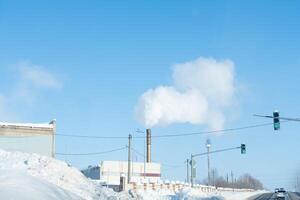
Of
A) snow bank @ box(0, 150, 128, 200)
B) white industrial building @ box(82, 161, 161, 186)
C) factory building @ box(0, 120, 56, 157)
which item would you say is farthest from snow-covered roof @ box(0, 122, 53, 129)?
white industrial building @ box(82, 161, 161, 186)

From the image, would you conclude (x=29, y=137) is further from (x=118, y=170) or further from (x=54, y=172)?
(x=118, y=170)

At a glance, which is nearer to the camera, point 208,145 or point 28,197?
point 28,197

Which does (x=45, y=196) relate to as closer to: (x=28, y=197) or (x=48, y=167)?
(x=28, y=197)

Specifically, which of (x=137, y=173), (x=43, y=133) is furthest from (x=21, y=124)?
(x=137, y=173)

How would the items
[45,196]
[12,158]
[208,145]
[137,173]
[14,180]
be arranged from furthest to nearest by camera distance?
[137,173]
[208,145]
[12,158]
[14,180]
[45,196]

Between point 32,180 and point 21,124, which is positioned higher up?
point 21,124

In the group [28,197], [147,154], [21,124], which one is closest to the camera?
[28,197]

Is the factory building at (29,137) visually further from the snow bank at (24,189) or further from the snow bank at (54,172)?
the snow bank at (24,189)

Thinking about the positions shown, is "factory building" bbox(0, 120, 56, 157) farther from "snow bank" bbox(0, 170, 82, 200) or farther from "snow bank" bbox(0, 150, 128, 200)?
→ "snow bank" bbox(0, 170, 82, 200)

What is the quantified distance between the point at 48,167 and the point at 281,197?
39.5m

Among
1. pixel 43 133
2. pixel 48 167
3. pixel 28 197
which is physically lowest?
pixel 28 197

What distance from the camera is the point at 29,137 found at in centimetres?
5259

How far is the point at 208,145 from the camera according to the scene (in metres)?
76.2

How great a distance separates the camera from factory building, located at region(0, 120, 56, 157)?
170 feet
